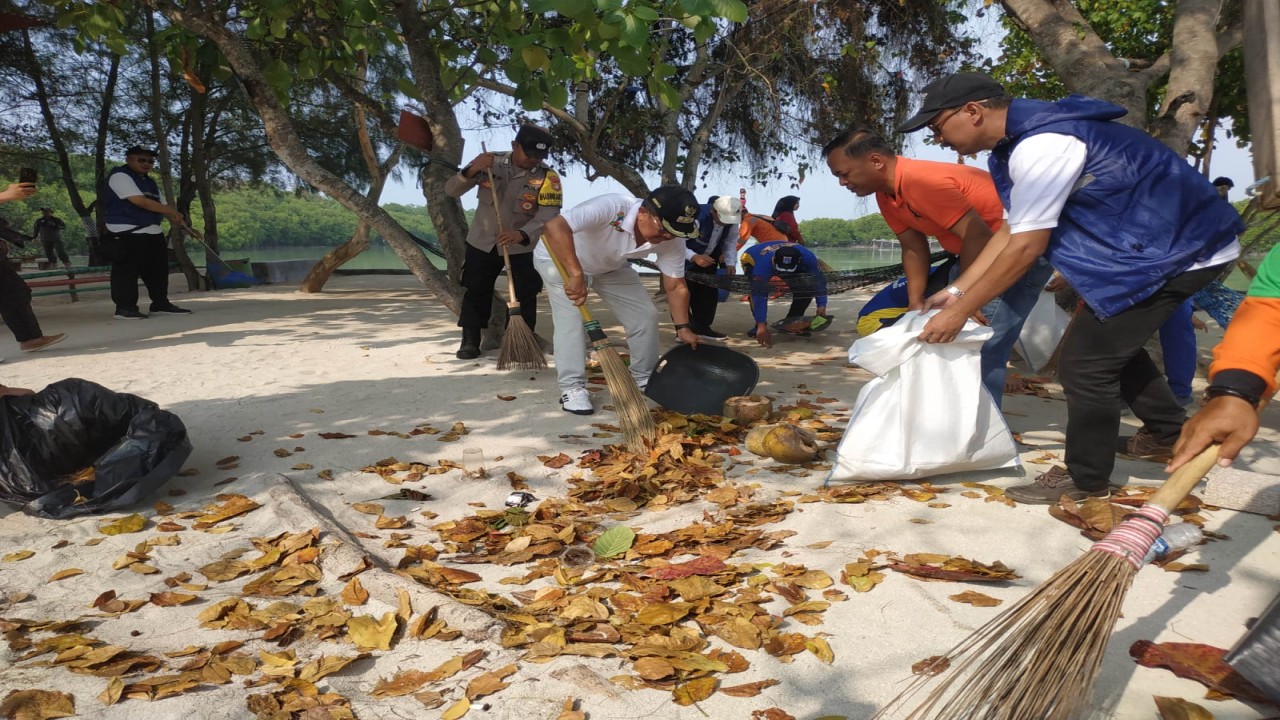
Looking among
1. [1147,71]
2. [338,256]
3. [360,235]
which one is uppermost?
[1147,71]

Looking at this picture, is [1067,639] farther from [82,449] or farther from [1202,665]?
[82,449]

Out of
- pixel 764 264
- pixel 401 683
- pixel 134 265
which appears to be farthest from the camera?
pixel 134 265

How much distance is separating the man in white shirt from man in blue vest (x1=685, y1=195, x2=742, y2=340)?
174 centimetres

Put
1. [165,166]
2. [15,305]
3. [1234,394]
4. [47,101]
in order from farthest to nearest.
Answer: [47,101], [165,166], [15,305], [1234,394]

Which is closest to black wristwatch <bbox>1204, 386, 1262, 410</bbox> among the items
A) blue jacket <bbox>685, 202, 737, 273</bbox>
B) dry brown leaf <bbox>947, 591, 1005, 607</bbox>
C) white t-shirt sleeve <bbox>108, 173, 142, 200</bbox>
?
dry brown leaf <bbox>947, 591, 1005, 607</bbox>

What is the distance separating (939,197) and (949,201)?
5cm

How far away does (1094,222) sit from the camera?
260 centimetres

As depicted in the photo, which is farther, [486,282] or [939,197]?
[486,282]

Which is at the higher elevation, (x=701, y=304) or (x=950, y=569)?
(x=701, y=304)

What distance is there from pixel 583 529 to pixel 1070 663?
165cm

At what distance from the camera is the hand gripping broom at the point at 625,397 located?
150 inches

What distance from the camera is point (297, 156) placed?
5.75 metres

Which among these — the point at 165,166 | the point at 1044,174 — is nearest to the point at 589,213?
the point at 1044,174

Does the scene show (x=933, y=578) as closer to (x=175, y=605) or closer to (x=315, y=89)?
(x=175, y=605)
